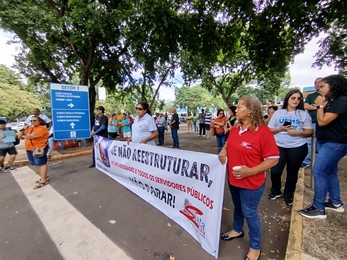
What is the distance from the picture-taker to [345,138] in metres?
2.57

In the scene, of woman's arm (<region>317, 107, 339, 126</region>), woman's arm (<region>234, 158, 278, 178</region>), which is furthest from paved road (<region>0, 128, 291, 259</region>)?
woman's arm (<region>317, 107, 339, 126</region>)

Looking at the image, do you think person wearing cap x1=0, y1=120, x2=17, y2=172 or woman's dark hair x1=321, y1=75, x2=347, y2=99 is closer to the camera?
woman's dark hair x1=321, y1=75, x2=347, y2=99

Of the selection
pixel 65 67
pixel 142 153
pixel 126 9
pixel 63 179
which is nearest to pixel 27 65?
pixel 65 67

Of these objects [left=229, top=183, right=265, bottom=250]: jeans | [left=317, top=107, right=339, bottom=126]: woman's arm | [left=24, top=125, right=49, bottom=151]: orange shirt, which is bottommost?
[left=229, top=183, right=265, bottom=250]: jeans

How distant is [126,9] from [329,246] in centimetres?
908

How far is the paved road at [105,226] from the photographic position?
97.2 inches

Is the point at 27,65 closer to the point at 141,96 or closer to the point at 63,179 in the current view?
the point at 141,96

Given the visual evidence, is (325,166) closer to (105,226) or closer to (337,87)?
(337,87)

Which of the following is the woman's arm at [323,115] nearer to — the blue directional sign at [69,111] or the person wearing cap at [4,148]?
the person wearing cap at [4,148]

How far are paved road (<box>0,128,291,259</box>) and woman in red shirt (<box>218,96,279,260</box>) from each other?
624mm

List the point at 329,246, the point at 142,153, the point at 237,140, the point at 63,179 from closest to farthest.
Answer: the point at 237,140 → the point at 329,246 → the point at 142,153 → the point at 63,179

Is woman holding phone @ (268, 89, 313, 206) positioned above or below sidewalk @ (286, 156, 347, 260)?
above

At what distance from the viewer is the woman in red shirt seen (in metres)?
1.97

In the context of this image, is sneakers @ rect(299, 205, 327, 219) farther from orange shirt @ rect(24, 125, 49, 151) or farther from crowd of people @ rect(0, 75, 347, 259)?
orange shirt @ rect(24, 125, 49, 151)
